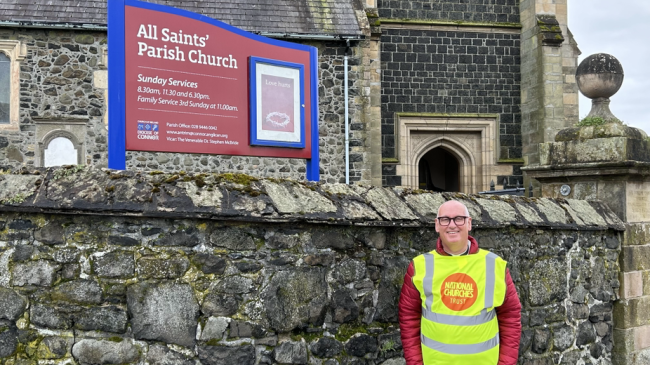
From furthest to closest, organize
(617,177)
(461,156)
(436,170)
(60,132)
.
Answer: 1. (436,170)
2. (461,156)
3. (60,132)
4. (617,177)

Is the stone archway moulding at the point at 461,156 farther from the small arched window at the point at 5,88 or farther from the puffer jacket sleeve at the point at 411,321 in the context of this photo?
the puffer jacket sleeve at the point at 411,321

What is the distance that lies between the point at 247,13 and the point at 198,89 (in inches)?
318

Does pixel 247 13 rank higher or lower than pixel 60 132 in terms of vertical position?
higher

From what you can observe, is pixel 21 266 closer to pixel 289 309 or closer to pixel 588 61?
pixel 289 309

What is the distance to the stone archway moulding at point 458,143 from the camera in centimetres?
1486

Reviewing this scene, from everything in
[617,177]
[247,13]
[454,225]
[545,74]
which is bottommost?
[454,225]

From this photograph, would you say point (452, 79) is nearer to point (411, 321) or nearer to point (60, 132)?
point (60, 132)

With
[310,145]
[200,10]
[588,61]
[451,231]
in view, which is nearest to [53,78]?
[200,10]

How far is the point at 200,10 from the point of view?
12453 mm

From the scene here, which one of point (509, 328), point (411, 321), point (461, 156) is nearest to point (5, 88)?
point (461, 156)

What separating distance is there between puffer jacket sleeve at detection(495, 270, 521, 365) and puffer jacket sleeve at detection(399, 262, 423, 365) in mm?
427

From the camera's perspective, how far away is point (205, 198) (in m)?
3.35

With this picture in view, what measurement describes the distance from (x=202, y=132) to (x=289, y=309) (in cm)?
187

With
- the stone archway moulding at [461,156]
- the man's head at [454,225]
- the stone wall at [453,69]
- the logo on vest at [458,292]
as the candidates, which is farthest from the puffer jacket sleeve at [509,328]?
the stone archway moulding at [461,156]
